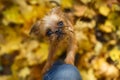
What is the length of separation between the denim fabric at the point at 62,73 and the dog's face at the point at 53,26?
0.11 m

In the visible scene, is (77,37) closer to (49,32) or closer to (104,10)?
(104,10)

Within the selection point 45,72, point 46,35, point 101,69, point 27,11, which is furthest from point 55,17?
point 27,11

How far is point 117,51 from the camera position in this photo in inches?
92.3

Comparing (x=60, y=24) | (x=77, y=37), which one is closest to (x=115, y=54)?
(x=77, y=37)

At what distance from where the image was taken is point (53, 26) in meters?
1.57

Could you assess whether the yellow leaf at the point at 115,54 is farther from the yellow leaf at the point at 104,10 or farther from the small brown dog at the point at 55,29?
the small brown dog at the point at 55,29

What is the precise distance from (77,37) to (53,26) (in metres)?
0.77

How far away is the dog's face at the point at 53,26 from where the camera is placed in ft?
5.14

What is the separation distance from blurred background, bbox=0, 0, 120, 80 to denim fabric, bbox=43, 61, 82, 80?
75cm

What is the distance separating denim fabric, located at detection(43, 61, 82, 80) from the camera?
4.86ft

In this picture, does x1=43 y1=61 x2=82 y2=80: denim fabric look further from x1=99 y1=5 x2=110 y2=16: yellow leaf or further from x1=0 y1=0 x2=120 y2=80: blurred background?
x1=99 y1=5 x2=110 y2=16: yellow leaf

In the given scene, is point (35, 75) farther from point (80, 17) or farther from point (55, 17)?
point (55, 17)

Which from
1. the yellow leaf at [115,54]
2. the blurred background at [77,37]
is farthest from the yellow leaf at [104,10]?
the yellow leaf at [115,54]

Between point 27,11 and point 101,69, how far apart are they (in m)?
0.59
